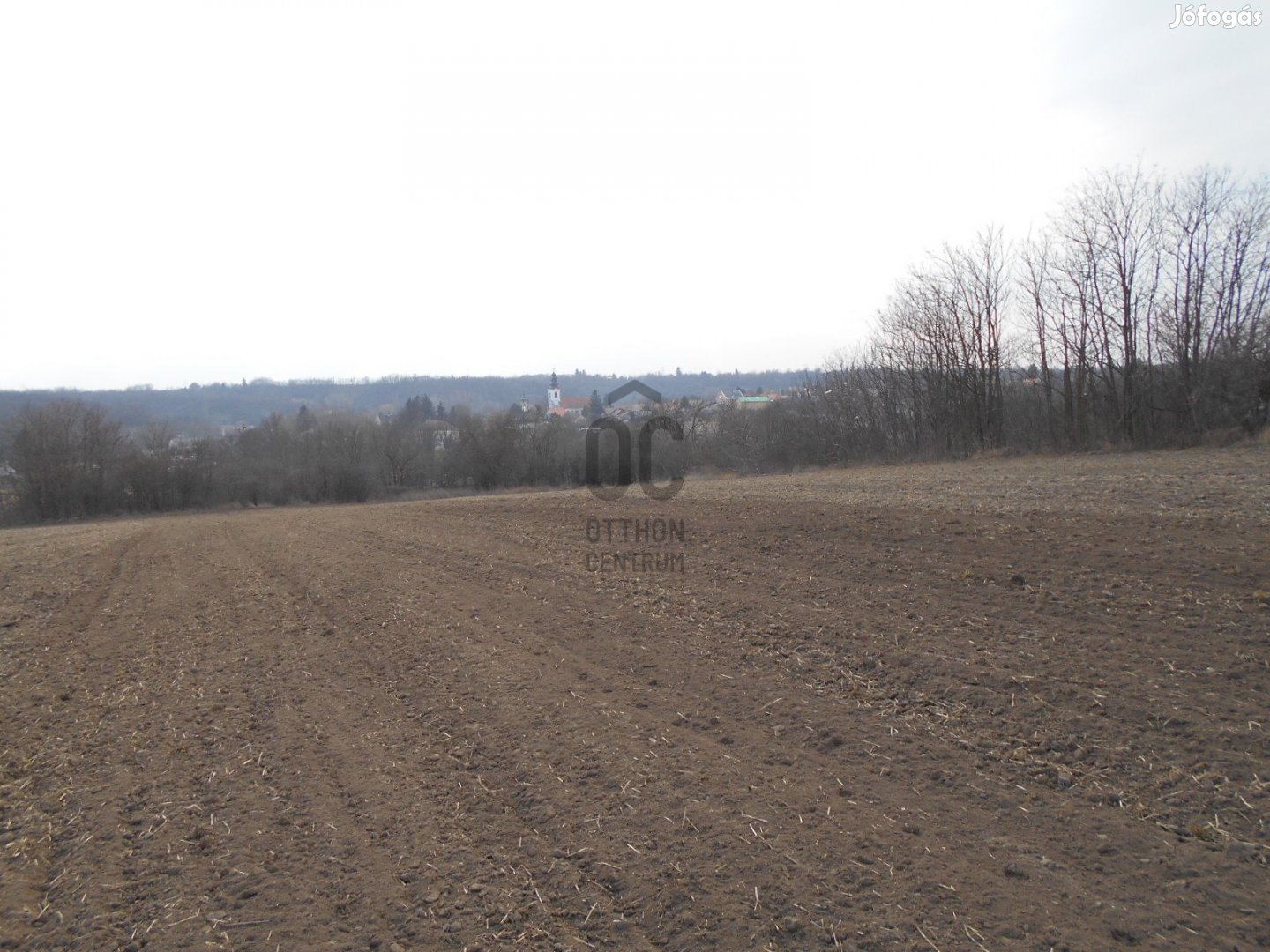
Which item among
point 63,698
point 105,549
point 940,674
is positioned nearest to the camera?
point 940,674

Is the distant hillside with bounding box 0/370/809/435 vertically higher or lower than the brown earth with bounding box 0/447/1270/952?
higher

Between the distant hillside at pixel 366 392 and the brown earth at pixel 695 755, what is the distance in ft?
237

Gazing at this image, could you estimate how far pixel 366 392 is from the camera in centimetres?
12056

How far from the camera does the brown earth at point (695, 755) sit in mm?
2848

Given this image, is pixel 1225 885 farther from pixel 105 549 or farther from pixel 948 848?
pixel 105 549

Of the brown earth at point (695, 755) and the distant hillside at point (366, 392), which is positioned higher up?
the distant hillside at point (366, 392)

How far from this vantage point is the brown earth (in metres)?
2.85

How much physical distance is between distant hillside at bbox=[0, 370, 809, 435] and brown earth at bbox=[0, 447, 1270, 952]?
72.4 m

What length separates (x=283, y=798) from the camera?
12.6 feet

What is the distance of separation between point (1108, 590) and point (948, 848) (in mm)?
3614

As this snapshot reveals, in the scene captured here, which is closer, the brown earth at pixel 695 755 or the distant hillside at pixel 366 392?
the brown earth at pixel 695 755

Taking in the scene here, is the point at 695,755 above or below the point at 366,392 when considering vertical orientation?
below

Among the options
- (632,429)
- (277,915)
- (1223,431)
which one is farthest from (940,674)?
(632,429)

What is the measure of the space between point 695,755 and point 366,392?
414ft
